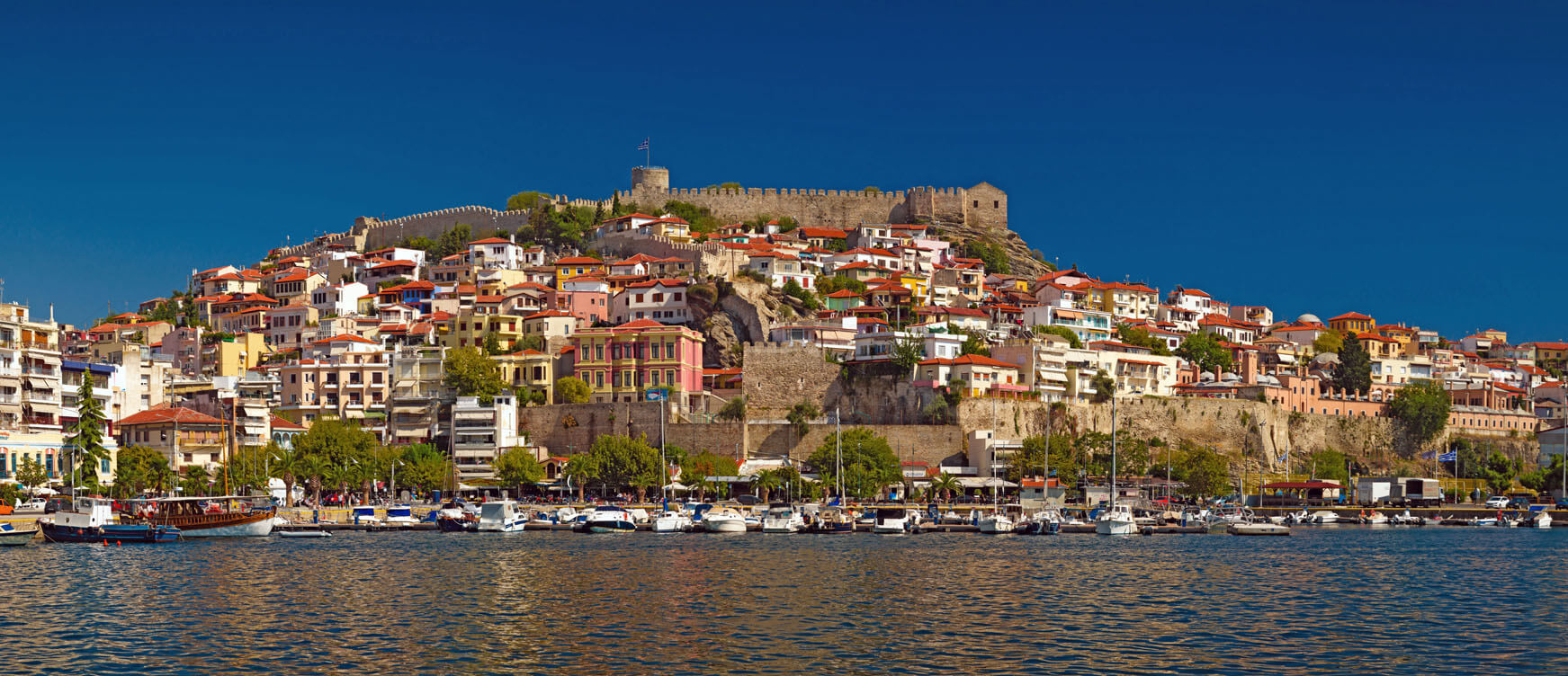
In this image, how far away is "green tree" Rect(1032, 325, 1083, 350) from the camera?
81.3 meters

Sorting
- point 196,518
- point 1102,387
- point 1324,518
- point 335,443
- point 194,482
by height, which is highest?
point 1102,387

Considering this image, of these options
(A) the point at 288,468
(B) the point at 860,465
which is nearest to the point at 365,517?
(A) the point at 288,468

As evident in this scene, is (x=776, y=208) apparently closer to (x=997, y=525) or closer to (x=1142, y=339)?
(x=1142, y=339)

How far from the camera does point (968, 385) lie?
72.4 m

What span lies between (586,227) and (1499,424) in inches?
2047

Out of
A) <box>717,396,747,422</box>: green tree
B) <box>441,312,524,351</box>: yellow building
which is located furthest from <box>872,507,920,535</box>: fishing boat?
<box>441,312,524,351</box>: yellow building

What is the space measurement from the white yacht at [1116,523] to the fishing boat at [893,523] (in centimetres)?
607

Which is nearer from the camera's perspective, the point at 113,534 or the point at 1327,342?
the point at 113,534

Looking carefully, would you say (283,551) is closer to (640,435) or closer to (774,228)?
(640,435)

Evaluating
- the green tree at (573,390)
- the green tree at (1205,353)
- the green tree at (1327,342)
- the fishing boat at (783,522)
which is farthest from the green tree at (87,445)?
the green tree at (1327,342)

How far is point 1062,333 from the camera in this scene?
3305 inches

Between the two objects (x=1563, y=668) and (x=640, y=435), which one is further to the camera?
(x=640, y=435)

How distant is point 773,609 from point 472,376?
140 ft

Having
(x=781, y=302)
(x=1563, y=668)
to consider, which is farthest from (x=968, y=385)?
(x=1563, y=668)
